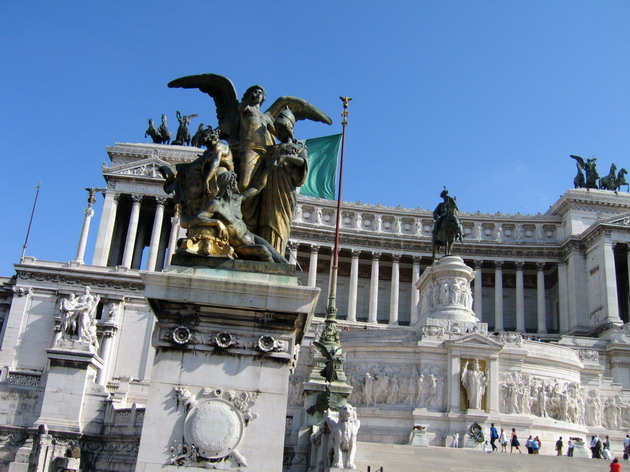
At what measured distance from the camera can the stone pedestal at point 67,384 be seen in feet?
71.3

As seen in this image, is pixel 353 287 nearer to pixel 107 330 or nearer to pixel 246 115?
pixel 107 330

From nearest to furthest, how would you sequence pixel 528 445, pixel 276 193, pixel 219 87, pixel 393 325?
pixel 276 193 < pixel 219 87 < pixel 528 445 < pixel 393 325

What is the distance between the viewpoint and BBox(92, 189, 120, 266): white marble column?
67.8 meters

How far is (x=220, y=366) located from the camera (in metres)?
7.78

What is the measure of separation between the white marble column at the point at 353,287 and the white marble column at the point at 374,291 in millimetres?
1646

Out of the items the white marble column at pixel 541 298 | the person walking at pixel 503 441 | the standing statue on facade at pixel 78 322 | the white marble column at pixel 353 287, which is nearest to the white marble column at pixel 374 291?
the white marble column at pixel 353 287

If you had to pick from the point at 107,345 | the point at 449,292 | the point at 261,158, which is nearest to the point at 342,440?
the point at 261,158

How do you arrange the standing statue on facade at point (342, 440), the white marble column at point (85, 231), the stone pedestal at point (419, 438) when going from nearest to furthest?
the standing statue on facade at point (342, 440) → the stone pedestal at point (419, 438) → the white marble column at point (85, 231)

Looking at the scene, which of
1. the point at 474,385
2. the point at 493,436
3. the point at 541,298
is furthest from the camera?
the point at 541,298

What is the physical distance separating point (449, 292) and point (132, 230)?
130 ft

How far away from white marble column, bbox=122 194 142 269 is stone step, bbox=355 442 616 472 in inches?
1841

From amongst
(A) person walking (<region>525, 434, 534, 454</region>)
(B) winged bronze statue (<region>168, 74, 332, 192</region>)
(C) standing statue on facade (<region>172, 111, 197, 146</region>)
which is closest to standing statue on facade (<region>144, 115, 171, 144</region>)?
(C) standing statue on facade (<region>172, 111, 197, 146</region>)

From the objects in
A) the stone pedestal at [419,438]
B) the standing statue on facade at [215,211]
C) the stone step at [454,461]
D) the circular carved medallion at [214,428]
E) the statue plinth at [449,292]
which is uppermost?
the statue plinth at [449,292]

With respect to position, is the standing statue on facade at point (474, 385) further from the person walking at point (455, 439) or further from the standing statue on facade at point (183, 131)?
the standing statue on facade at point (183, 131)
